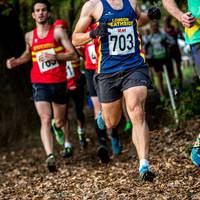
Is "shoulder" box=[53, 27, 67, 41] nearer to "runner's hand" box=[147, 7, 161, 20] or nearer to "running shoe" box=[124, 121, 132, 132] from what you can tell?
"runner's hand" box=[147, 7, 161, 20]

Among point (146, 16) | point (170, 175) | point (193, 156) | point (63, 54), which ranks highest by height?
point (146, 16)

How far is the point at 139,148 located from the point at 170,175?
0.71 m

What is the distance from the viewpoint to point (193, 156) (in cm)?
592

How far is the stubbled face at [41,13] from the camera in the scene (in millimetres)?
8344

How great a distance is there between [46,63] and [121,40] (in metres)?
2.43

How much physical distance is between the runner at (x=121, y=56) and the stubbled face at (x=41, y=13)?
1.87 metres

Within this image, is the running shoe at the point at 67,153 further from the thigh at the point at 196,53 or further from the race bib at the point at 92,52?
the thigh at the point at 196,53

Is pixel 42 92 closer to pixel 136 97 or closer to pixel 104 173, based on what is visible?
pixel 104 173

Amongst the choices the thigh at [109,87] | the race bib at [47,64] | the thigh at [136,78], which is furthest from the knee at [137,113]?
the race bib at [47,64]

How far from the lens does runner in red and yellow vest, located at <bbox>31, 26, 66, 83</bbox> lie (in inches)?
334

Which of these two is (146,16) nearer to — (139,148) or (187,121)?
(139,148)

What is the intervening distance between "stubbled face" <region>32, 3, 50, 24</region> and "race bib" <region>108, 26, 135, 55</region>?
2.27 m

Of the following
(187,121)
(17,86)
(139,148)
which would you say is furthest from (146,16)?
(17,86)

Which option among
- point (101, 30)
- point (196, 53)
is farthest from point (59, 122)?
point (196, 53)
